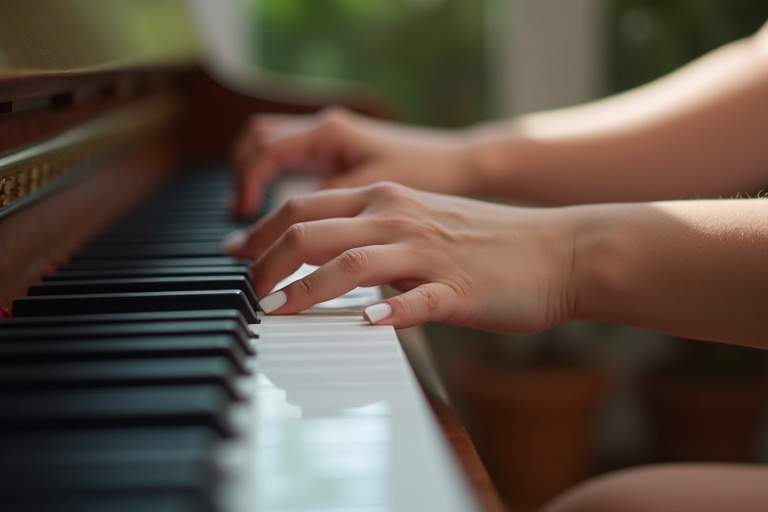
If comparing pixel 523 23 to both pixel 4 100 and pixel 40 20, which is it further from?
pixel 4 100

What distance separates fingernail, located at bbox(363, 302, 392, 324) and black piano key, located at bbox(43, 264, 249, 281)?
5.3 inches

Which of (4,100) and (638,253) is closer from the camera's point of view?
(4,100)

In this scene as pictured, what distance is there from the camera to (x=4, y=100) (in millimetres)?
696

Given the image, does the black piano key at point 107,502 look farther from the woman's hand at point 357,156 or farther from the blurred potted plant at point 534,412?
the blurred potted plant at point 534,412

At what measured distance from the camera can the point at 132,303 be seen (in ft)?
2.37

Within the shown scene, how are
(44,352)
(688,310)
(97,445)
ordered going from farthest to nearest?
(688,310) < (44,352) < (97,445)

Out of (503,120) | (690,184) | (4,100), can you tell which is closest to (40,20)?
(4,100)

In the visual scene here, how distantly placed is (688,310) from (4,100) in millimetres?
572

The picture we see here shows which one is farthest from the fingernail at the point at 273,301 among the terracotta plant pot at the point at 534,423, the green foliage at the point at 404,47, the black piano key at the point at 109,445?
the green foliage at the point at 404,47

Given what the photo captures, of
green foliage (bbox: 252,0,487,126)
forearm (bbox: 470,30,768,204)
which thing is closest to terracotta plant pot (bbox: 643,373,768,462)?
green foliage (bbox: 252,0,487,126)

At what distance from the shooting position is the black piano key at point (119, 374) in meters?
0.53

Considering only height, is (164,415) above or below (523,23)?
below

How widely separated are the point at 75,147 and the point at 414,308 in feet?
1.69

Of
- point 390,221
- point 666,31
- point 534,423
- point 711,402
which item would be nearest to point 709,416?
point 711,402
